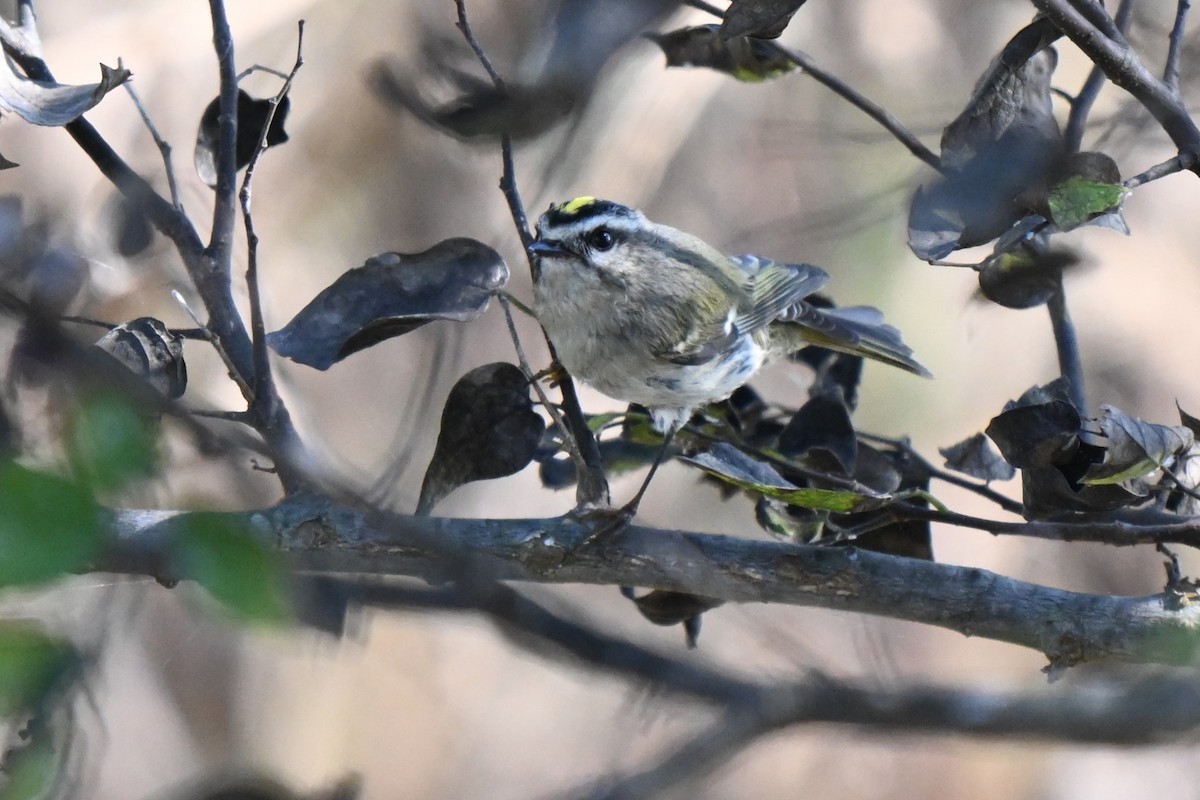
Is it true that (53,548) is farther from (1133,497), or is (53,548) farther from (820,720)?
(1133,497)

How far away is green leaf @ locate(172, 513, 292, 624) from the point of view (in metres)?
0.52

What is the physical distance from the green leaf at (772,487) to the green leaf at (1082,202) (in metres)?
0.33

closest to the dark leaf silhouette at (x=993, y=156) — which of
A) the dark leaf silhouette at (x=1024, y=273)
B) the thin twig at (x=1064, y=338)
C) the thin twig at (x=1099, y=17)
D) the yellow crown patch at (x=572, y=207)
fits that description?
the thin twig at (x=1099, y=17)

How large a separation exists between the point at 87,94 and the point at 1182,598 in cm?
127

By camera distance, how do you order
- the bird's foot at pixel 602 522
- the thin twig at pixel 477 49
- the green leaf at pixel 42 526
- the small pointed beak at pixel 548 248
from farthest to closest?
1. the small pointed beak at pixel 548 248
2. the bird's foot at pixel 602 522
3. the thin twig at pixel 477 49
4. the green leaf at pixel 42 526

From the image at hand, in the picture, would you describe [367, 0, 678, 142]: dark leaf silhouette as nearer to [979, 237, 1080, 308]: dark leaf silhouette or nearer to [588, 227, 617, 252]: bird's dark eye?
[979, 237, 1080, 308]: dark leaf silhouette

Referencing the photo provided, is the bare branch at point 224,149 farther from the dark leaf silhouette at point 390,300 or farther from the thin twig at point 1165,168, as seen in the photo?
the thin twig at point 1165,168

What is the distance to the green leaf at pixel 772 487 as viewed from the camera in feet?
4.03

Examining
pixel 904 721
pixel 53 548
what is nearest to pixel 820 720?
pixel 904 721

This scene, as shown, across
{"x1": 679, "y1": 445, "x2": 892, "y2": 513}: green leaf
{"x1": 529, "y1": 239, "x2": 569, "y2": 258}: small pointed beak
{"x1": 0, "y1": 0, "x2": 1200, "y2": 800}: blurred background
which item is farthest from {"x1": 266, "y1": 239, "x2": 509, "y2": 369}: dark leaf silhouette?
{"x1": 0, "y1": 0, "x2": 1200, "y2": 800}: blurred background

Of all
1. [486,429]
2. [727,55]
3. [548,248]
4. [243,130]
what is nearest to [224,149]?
[243,130]

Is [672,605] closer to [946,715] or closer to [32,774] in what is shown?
[946,715]

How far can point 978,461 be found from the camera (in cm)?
150

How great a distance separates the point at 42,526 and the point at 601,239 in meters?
1.54
